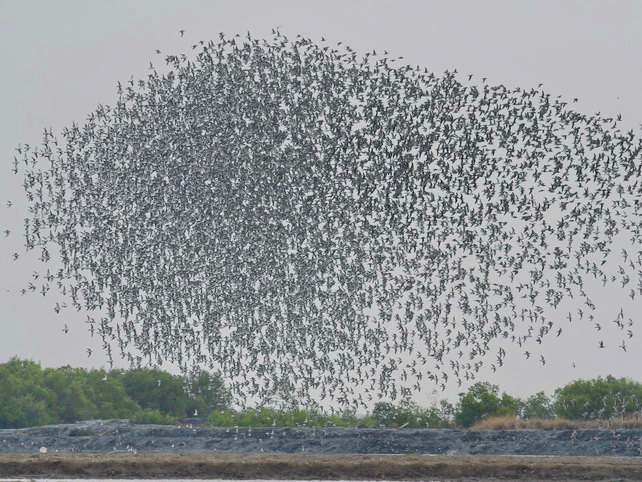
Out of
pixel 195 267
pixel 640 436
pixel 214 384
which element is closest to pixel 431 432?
pixel 640 436

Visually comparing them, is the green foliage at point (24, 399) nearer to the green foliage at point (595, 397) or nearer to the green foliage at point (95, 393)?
the green foliage at point (95, 393)

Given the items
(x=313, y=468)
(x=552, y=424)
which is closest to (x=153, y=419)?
(x=552, y=424)

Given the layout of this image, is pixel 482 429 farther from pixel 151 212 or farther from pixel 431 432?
pixel 151 212

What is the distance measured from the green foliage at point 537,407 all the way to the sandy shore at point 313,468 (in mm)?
19231

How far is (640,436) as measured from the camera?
95.5 ft

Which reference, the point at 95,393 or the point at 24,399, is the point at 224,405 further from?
the point at 24,399

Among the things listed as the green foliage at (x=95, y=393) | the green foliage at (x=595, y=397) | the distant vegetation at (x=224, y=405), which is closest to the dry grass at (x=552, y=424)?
the distant vegetation at (x=224, y=405)

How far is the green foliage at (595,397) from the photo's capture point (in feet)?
123

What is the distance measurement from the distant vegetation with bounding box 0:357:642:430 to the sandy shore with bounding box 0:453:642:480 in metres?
7.40

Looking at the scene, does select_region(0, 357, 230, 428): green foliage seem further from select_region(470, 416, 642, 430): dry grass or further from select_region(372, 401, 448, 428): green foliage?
select_region(470, 416, 642, 430): dry grass

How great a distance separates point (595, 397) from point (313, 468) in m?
18.9

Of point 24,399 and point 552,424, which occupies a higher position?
point 24,399

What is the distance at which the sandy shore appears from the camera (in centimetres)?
2292

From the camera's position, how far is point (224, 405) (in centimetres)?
5284
